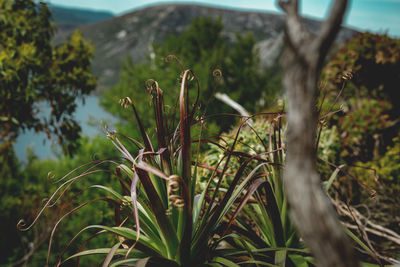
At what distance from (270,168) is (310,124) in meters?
1.21

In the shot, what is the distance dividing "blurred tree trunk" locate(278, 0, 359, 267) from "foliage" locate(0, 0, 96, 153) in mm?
3708

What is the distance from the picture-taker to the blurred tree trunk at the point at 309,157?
1.68 feet

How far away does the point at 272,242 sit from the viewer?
1.57m

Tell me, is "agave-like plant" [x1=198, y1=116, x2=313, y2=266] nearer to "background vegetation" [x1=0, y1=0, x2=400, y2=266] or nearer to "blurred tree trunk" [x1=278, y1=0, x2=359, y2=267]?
"blurred tree trunk" [x1=278, y1=0, x2=359, y2=267]

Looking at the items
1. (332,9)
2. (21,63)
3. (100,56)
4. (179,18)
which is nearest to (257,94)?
(21,63)

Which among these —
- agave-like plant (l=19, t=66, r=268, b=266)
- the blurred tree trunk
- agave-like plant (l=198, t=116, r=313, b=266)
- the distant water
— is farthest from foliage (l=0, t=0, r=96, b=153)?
the blurred tree trunk

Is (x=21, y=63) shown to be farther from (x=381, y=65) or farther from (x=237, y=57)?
(x=237, y=57)

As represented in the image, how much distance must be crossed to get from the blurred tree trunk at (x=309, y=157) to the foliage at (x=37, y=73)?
3.71m

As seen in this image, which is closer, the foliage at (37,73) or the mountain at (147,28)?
the foliage at (37,73)

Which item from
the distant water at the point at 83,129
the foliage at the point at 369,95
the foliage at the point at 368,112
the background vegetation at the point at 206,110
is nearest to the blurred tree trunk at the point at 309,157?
the distant water at the point at 83,129

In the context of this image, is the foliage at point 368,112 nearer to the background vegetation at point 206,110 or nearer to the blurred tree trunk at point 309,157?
the background vegetation at point 206,110

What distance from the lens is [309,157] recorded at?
0.54 metres

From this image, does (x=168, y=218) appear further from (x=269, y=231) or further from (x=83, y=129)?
(x=83, y=129)

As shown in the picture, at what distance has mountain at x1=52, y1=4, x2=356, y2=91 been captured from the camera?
37981mm
